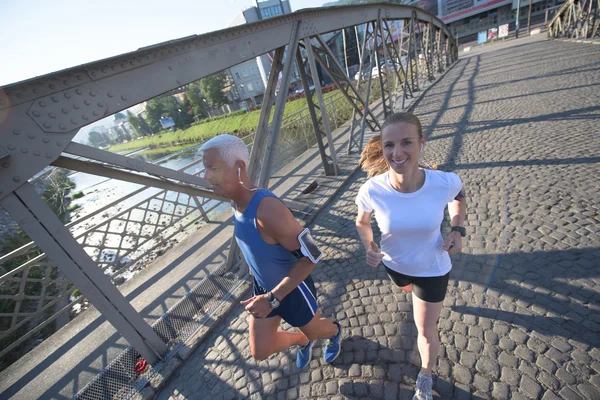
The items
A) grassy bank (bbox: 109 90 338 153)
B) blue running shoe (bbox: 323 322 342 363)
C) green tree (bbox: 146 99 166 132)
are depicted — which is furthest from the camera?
green tree (bbox: 146 99 166 132)

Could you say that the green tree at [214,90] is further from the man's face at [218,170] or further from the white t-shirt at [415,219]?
the white t-shirt at [415,219]

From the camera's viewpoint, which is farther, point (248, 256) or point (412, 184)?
point (248, 256)

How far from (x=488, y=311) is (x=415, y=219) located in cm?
143

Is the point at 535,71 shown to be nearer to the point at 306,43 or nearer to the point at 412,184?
the point at 306,43

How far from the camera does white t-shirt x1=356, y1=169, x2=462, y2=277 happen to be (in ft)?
5.13

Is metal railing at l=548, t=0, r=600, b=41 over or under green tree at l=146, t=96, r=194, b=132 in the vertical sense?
under

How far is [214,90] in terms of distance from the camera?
155 feet

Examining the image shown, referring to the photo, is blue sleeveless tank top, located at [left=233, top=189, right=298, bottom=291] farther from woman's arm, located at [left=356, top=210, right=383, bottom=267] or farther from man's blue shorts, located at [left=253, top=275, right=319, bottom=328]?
woman's arm, located at [left=356, top=210, right=383, bottom=267]

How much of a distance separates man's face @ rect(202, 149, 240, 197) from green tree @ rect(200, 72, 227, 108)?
5165 centimetres

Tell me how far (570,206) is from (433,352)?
290 cm

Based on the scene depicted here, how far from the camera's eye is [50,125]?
5.94 feet

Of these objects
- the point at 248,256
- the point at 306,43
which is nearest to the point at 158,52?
the point at 248,256

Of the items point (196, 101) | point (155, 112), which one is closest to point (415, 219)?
point (196, 101)

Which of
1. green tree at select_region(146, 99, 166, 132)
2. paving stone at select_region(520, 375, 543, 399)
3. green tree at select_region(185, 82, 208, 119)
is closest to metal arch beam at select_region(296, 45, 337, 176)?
paving stone at select_region(520, 375, 543, 399)
